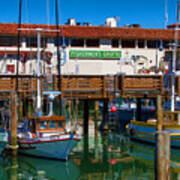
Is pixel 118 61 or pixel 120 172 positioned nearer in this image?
Answer: pixel 120 172

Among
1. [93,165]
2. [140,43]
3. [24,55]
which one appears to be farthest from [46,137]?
[140,43]

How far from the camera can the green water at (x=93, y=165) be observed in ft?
56.5

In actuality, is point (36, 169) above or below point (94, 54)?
below

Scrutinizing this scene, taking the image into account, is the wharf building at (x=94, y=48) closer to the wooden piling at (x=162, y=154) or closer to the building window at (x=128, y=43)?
the building window at (x=128, y=43)

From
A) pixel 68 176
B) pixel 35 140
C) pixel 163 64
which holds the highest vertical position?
pixel 163 64

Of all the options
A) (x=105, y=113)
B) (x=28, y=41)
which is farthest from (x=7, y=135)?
(x=28, y=41)

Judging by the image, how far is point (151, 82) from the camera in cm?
2644

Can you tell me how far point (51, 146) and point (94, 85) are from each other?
285 inches

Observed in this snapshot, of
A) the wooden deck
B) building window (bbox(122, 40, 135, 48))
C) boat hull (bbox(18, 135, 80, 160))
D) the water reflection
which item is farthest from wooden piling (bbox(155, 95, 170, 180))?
building window (bbox(122, 40, 135, 48))

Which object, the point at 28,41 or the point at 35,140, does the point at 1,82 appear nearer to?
the point at 35,140

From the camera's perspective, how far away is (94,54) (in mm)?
36094

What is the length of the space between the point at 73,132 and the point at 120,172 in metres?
3.49

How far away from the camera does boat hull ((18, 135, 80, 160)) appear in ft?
62.5

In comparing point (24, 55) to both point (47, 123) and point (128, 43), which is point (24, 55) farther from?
point (47, 123)
